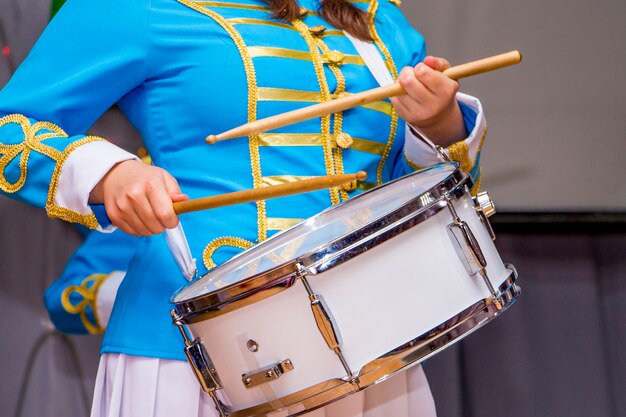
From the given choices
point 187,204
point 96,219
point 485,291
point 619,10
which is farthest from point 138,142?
point 619,10

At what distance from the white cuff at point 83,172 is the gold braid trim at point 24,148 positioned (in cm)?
3

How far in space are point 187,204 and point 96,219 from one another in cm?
17

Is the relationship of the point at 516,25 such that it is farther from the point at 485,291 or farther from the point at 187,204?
the point at 187,204

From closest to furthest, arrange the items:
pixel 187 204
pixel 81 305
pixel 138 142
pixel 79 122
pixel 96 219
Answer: pixel 187 204 < pixel 96 219 < pixel 79 122 < pixel 81 305 < pixel 138 142

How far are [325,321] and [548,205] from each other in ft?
2.89

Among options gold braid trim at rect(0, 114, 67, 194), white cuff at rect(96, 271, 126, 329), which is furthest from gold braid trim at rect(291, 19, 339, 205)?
white cuff at rect(96, 271, 126, 329)

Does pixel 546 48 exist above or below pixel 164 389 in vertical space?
above

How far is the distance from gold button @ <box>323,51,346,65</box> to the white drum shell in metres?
0.33

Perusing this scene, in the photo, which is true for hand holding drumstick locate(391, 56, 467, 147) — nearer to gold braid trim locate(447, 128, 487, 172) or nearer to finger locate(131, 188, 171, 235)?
gold braid trim locate(447, 128, 487, 172)

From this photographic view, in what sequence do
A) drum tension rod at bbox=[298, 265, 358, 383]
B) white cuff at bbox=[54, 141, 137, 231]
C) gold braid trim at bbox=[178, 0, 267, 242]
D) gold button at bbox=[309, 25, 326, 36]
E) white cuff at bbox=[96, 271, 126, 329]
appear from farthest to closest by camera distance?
white cuff at bbox=[96, 271, 126, 329] → gold button at bbox=[309, 25, 326, 36] → gold braid trim at bbox=[178, 0, 267, 242] → white cuff at bbox=[54, 141, 137, 231] → drum tension rod at bbox=[298, 265, 358, 383]

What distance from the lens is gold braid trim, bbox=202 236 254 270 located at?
3.49ft

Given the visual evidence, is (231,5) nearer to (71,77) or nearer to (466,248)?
(71,77)

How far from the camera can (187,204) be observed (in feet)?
3.01

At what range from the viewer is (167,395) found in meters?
1.04
